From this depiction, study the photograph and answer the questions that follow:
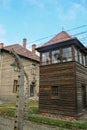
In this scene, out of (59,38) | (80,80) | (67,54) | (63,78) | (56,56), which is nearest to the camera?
(63,78)

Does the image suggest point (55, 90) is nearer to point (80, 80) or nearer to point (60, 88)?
point (60, 88)

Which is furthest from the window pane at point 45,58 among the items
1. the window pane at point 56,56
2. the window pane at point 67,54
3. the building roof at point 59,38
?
the window pane at point 67,54

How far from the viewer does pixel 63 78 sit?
475 inches

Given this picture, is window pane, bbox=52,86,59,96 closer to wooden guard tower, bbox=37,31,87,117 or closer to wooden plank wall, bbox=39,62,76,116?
wooden guard tower, bbox=37,31,87,117

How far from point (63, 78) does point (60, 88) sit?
0.84 m

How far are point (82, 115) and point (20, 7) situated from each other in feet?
29.1

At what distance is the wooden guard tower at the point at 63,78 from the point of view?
11.5m

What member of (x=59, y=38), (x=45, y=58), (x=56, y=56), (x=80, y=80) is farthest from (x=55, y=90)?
(x=59, y=38)

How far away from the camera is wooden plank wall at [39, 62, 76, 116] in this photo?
37.5ft

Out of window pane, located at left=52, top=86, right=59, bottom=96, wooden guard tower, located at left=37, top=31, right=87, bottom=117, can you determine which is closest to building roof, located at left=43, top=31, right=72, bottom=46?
wooden guard tower, located at left=37, top=31, right=87, bottom=117

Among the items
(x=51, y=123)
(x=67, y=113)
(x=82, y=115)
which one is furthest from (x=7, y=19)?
(x=82, y=115)

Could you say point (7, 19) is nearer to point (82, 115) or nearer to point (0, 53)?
point (82, 115)

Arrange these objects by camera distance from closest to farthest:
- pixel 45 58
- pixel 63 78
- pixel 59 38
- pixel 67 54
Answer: pixel 63 78, pixel 67 54, pixel 45 58, pixel 59 38

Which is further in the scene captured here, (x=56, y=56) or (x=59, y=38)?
(x=59, y=38)
